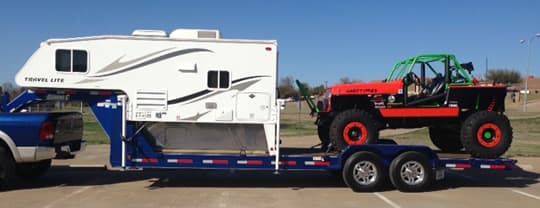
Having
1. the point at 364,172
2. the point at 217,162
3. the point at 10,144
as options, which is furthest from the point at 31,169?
the point at 364,172

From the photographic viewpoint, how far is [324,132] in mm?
12094

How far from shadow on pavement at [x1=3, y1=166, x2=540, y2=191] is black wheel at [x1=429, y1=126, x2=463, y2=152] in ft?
2.24

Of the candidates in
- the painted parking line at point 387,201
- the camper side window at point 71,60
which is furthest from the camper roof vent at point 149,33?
the painted parking line at point 387,201

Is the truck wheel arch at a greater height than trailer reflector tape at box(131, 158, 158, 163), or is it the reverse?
the truck wheel arch

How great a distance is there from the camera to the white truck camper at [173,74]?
9.86 meters

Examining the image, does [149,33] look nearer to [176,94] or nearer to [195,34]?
[195,34]

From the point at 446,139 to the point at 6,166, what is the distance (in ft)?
30.1

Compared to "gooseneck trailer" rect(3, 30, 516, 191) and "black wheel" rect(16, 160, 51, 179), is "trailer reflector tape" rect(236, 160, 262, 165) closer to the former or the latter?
"gooseneck trailer" rect(3, 30, 516, 191)

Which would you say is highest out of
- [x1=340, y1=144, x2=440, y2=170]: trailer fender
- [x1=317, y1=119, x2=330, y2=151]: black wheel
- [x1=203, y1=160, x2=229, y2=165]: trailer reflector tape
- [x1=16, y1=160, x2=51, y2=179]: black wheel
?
[x1=317, y1=119, x2=330, y2=151]: black wheel

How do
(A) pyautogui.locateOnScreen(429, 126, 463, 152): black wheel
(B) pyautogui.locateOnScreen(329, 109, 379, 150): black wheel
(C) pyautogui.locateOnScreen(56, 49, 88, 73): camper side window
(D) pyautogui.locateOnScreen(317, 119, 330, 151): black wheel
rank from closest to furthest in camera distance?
(C) pyautogui.locateOnScreen(56, 49, 88, 73): camper side window, (B) pyautogui.locateOnScreen(329, 109, 379, 150): black wheel, (D) pyautogui.locateOnScreen(317, 119, 330, 151): black wheel, (A) pyautogui.locateOnScreen(429, 126, 463, 152): black wheel

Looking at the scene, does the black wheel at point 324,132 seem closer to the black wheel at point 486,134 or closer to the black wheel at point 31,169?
the black wheel at point 486,134

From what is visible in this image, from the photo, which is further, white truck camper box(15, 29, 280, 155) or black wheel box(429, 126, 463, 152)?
black wheel box(429, 126, 463, 152)

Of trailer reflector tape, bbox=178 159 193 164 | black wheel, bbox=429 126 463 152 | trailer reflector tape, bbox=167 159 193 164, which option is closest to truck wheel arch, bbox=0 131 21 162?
trailer reflector tape, bbox=167 159 193 164

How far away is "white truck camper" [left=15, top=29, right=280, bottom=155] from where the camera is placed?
9.86 metres
